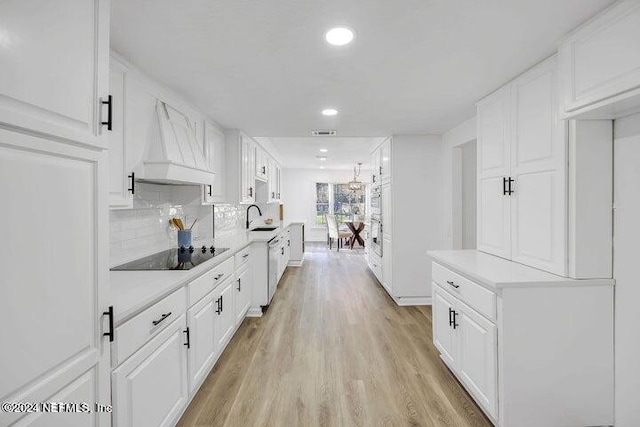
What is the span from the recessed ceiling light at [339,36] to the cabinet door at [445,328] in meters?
1.91

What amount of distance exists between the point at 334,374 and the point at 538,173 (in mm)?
2038

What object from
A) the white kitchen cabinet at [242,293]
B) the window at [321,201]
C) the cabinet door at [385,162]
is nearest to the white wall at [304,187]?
the window at [321,201]

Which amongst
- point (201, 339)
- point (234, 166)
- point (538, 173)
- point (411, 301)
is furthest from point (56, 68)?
point (411, 301)

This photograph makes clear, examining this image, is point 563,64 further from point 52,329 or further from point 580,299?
point 52,329

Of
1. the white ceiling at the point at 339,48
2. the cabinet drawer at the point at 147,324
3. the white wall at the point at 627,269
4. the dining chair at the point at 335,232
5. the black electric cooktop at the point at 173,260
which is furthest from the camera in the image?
the dining chair at the point at 335,232

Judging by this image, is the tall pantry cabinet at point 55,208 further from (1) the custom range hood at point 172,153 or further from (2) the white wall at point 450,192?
(2) the white wall at point 450,192

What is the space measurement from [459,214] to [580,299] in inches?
88.4

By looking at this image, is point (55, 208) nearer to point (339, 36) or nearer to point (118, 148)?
point (118, 148)

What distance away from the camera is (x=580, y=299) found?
170 cm

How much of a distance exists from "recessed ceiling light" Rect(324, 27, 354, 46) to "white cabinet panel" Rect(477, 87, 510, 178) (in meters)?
1.36

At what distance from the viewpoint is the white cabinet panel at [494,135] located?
230 centimetres

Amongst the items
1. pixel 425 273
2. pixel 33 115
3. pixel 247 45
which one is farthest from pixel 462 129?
pixel 33 115

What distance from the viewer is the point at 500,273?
1892mm

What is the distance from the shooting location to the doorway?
12.6 feet
